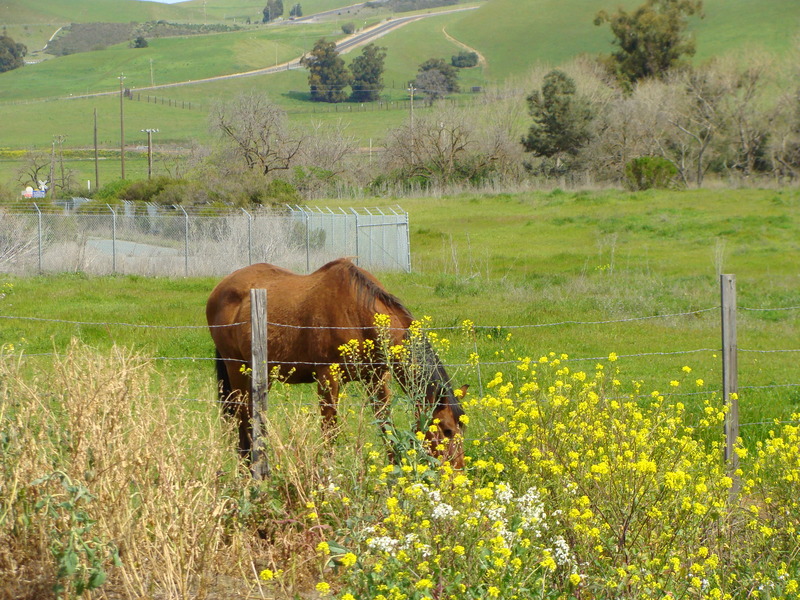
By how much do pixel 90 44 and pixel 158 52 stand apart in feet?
96.0

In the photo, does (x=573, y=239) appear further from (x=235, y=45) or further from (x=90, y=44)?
(x=90, y=44)

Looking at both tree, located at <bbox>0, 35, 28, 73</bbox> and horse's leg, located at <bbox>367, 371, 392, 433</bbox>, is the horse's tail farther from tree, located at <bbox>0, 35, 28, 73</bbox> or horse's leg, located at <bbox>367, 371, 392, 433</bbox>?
tree, located at <bbox>0, 35, 28, 73</bbox>

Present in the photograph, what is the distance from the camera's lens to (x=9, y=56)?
130 m

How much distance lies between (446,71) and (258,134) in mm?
62549

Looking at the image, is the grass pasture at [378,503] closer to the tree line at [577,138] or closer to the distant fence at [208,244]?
the distant fence at [208,244]

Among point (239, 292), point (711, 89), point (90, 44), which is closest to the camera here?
point (239, 292)

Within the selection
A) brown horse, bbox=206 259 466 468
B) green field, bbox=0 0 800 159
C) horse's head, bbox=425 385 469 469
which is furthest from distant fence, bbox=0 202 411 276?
green field, bbox=0 0 800 159

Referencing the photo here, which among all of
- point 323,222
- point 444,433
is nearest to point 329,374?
point 444,433

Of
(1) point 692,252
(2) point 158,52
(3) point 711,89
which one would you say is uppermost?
(2) point 158,52

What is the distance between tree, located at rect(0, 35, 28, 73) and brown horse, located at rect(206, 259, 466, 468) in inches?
5440

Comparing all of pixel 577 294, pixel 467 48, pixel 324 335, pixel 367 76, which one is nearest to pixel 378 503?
pixel 324 335

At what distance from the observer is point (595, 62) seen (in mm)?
60969

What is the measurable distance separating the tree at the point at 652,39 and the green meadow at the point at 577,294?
28.7 meters

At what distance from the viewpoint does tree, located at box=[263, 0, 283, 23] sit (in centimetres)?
19412
